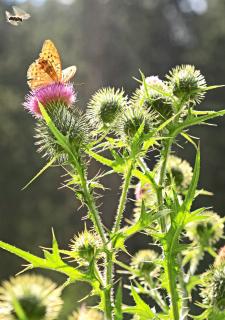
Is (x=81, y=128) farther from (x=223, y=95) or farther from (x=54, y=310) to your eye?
(x=223, y=95)

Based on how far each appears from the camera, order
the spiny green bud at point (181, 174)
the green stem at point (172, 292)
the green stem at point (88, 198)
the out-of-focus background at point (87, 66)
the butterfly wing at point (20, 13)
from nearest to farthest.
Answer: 1. the green stem at point (172, 292)
2. the green stem at point (88, 198)
3. the butterfly wing at point (20, 13)
4. the spiny green bud at point (181, 174)
5. the out-of-focus background at point (87, 66)

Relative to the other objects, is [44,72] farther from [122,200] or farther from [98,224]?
[98,224]

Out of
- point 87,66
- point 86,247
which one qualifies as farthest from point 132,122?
point 87,66

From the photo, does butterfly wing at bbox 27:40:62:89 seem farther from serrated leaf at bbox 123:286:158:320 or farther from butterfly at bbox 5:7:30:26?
serrated leaf at bbox 123:286:158:320

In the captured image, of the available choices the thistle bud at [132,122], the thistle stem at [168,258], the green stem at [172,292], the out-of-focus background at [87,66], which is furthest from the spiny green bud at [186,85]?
the out-of-focus background at [87,66]

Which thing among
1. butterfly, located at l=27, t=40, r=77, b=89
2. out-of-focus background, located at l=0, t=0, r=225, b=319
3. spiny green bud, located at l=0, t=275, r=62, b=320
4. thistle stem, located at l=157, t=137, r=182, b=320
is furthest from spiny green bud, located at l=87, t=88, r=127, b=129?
out-of-focus background, located at l=0, t=0, r=225, b=319

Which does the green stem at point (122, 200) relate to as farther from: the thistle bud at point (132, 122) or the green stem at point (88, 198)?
the thistle bud at point (132, 122)
